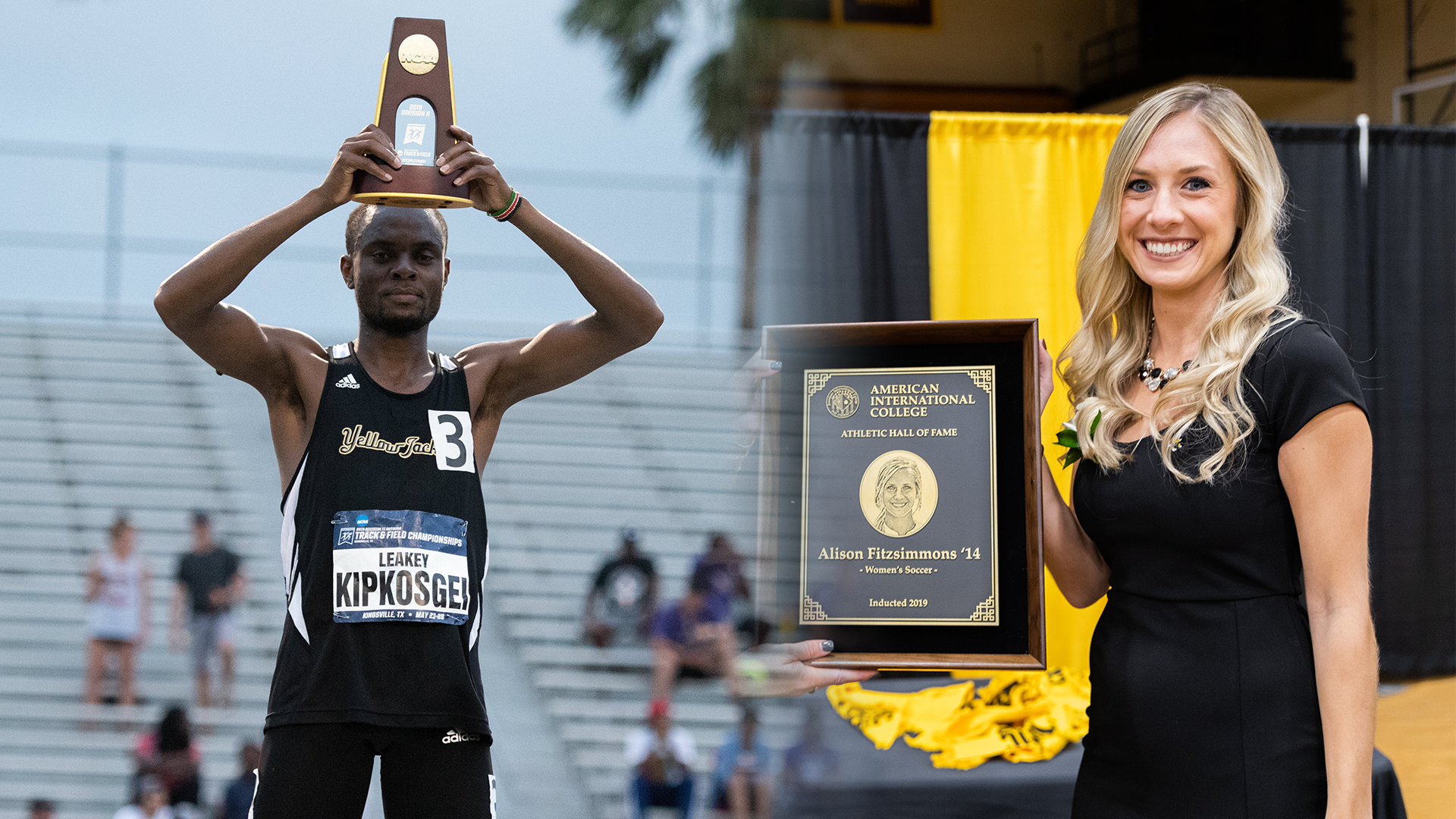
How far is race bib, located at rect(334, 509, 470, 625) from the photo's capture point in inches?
77.2

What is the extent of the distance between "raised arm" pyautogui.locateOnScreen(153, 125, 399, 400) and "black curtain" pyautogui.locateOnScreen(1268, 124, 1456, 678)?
4327mm

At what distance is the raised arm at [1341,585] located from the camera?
1581mm

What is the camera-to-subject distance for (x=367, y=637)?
1.96 m

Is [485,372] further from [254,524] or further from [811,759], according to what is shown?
[254,524]

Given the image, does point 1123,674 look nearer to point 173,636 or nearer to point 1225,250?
point 1225,250

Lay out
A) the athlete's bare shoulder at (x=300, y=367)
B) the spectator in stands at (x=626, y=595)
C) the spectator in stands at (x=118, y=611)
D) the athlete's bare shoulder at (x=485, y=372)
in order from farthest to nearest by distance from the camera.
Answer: the spectator in stands at (x=626, y=595) → the spectator in stands at (x=118, y=611) → the athlete's bare shoulder at (x=485, y=372) → the athlete's bare shoulder at (x=300, y=367)

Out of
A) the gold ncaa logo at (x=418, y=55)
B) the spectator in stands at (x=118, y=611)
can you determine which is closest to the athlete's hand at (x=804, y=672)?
the gold ncaa logo at (x=418, y=55)

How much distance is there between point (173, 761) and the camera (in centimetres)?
642

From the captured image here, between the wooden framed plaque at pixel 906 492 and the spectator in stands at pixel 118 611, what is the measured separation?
6549mm

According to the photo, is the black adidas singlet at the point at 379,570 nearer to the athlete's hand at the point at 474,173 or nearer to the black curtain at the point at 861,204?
the athlete's hand at the point at 474,173

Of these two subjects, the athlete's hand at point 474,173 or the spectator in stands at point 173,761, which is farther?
the spectator in stands at point 173,761

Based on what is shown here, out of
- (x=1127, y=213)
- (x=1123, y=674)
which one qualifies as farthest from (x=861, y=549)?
(x=1127, y=213)

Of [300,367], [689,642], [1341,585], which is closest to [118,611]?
[689,642]

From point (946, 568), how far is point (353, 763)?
1015 mm
